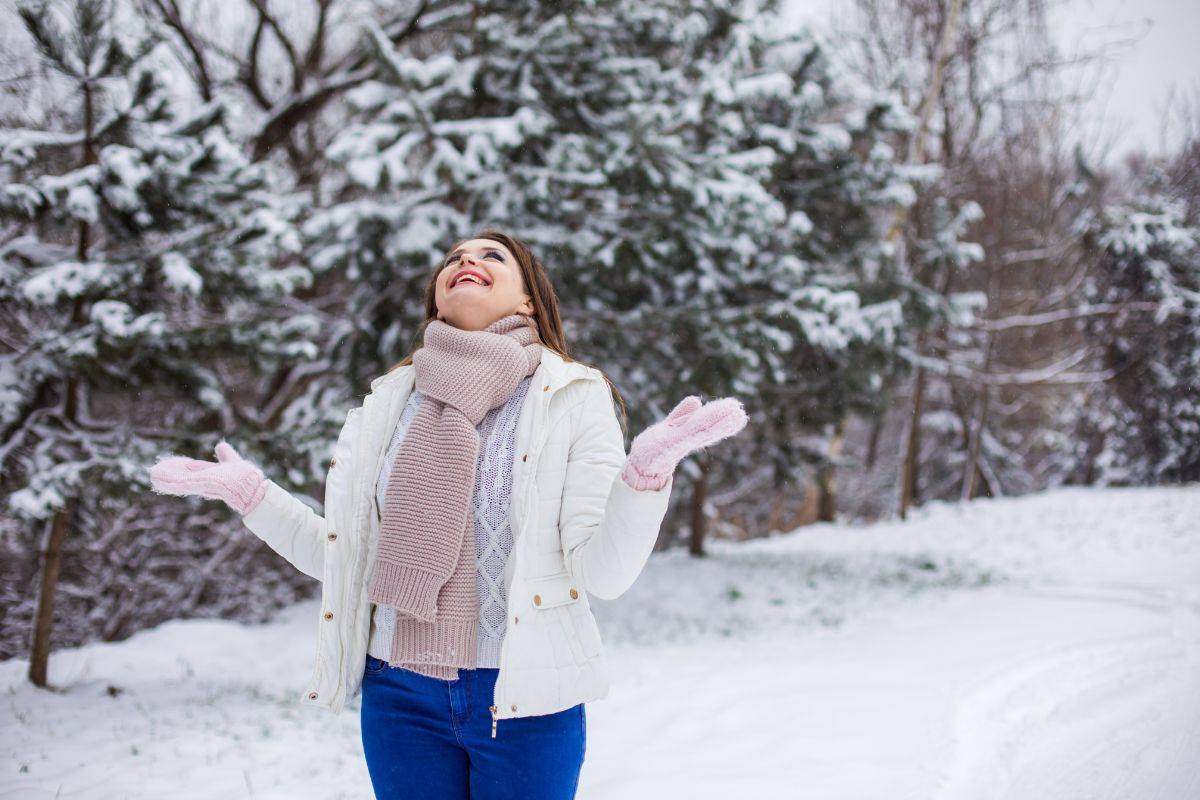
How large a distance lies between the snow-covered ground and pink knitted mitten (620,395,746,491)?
2.37m

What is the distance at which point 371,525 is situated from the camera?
1.88m

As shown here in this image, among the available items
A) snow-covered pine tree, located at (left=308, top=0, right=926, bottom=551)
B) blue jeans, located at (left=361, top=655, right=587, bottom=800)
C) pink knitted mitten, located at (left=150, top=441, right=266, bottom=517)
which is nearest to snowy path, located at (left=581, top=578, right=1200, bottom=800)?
blue jeans, located at (left=361, top=655, right=587, bottom=800)

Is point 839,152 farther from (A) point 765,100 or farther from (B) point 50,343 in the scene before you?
(B) point 50,343

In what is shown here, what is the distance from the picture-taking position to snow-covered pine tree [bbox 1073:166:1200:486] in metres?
11.5

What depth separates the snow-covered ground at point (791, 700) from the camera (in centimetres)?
333

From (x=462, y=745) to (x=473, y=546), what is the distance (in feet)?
1.46

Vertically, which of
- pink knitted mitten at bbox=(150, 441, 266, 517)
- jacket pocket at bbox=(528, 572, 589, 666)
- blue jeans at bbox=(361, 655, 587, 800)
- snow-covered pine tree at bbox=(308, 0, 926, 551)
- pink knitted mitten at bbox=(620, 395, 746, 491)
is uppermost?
snow-covered pine tree at bbox=(308, 0, 926, 551)

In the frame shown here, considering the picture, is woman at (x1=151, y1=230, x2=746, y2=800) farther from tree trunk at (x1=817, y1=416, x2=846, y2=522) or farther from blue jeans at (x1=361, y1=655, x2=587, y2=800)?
tree trunk at (x1=817, y1=416, x2=846, y2=522)

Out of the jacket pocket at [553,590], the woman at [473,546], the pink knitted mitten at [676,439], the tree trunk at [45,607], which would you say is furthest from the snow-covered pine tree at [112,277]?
the pink knitted mitten at [676,439]

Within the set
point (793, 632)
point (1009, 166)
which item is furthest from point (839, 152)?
point (1009, 166)

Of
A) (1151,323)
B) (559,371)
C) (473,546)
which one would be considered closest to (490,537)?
(473,546)

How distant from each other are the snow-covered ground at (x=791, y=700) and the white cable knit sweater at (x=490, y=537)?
6.46 ft

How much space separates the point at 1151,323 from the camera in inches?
472

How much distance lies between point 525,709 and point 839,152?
7.80 meters
